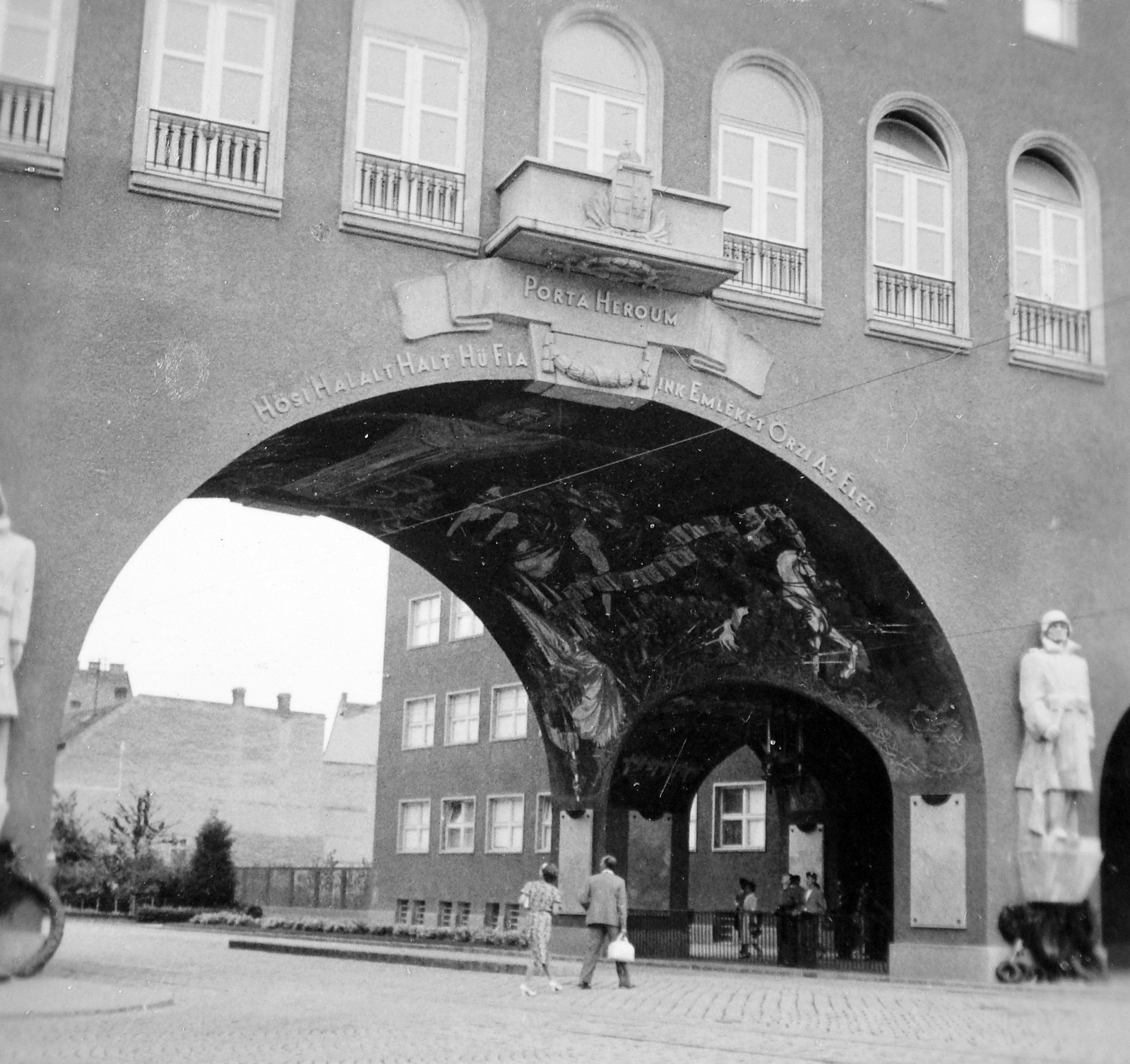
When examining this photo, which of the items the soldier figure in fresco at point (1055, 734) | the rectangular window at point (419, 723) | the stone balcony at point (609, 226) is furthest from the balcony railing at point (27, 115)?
the rectangular window at point (419, 723)

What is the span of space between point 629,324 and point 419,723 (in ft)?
99.5

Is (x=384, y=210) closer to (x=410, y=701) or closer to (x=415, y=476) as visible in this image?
(x=415, y=476)

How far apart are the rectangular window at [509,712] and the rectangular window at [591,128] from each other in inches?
971

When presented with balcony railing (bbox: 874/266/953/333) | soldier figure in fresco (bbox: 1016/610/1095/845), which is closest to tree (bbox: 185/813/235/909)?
soldier figure in fresco (bbox: 1016/610/1095/845)

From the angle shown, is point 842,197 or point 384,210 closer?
point 384,210

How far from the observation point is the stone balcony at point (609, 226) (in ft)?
57.6

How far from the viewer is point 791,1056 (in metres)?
11.5

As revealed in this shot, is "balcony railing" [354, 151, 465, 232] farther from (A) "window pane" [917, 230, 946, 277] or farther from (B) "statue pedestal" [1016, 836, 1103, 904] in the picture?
(B) "statue pedestal" [1016, 836, 1103, 904]

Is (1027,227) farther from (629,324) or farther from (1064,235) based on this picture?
(629,324)

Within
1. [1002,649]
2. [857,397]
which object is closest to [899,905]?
[1002,649]

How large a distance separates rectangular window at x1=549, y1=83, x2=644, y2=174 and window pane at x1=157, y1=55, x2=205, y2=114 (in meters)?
3.98

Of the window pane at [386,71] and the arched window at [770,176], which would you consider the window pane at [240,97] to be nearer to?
the window pane at [386,71]

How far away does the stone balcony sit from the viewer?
17547mm

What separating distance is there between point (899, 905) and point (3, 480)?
12403mm
